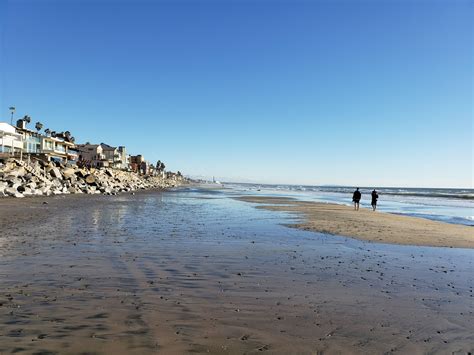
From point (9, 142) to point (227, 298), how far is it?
7245cm

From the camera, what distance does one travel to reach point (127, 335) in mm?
4699

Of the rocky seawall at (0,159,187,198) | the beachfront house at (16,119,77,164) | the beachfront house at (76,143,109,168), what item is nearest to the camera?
the rocky seawall at (0,159,187,198)

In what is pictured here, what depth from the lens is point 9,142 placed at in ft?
210

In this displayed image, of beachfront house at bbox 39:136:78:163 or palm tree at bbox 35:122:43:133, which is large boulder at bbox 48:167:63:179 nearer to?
beachfront house at bbox 39:136:78:163

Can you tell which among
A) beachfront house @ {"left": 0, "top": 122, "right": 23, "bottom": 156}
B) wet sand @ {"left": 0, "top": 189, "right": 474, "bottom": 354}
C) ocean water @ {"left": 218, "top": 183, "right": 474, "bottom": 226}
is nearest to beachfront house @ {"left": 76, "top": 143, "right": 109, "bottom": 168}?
beachfront house @ {"left": 0, "top": 122, "right": 23, "bottom": 156}

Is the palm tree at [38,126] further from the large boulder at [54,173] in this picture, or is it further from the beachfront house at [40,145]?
the large boulder at [54,173]

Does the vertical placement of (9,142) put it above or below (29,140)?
below

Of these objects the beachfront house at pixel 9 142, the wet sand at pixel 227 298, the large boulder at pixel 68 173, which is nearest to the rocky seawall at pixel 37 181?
the large boulder at pixel 68 173

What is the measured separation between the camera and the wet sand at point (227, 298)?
4.67 metres

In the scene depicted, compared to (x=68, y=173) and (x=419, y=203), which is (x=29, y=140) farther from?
(x=419, y=203)

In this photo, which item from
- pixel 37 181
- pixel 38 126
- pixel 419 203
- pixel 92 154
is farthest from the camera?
pixel 92 154

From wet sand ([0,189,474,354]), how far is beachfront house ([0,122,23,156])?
60.3m

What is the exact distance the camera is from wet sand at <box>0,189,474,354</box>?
467 centimetres

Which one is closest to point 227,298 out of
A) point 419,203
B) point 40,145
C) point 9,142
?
point 419,203
